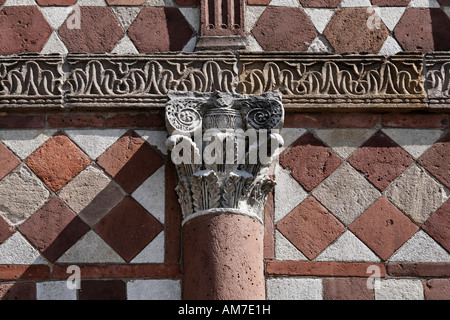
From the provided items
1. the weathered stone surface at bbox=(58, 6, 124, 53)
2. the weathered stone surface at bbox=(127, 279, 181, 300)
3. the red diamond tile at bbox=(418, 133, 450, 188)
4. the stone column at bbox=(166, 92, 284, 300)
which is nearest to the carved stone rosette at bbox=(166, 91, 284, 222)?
the stone column at bbox=(166, 92, 284, 300)

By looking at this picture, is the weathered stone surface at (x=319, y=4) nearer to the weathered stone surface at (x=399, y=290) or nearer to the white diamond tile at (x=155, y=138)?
the white diamond tile at (x=155, y=138)

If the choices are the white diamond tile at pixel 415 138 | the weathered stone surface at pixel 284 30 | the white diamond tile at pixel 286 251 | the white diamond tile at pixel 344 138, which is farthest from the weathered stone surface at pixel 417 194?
the weathered stone surface at pixel 284 30

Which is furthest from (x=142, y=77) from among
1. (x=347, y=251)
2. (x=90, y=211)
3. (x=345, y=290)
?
(x=345, y=290)

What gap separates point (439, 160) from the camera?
573cm

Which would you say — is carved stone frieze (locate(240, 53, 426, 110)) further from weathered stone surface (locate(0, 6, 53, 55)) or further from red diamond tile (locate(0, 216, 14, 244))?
red diamond tile (locate(0, 216, 14, 244))

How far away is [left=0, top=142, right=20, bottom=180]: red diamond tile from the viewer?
5609 millimetres

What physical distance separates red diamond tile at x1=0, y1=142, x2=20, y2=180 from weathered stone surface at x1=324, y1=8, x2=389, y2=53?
189 centimetres

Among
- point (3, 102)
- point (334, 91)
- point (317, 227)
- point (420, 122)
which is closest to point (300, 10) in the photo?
point (334, 91)

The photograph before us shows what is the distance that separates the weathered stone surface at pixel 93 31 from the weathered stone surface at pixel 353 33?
47.9 inches

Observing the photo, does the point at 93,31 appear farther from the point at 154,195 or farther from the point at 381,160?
the point at 381,160

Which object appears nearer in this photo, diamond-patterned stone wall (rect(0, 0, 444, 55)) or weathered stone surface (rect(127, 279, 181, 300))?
weathered stone surface (rect(127, 279, 181, 300))

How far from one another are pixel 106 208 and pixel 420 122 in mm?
1798

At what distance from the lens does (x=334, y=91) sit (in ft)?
19.1

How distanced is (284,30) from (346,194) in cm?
105
